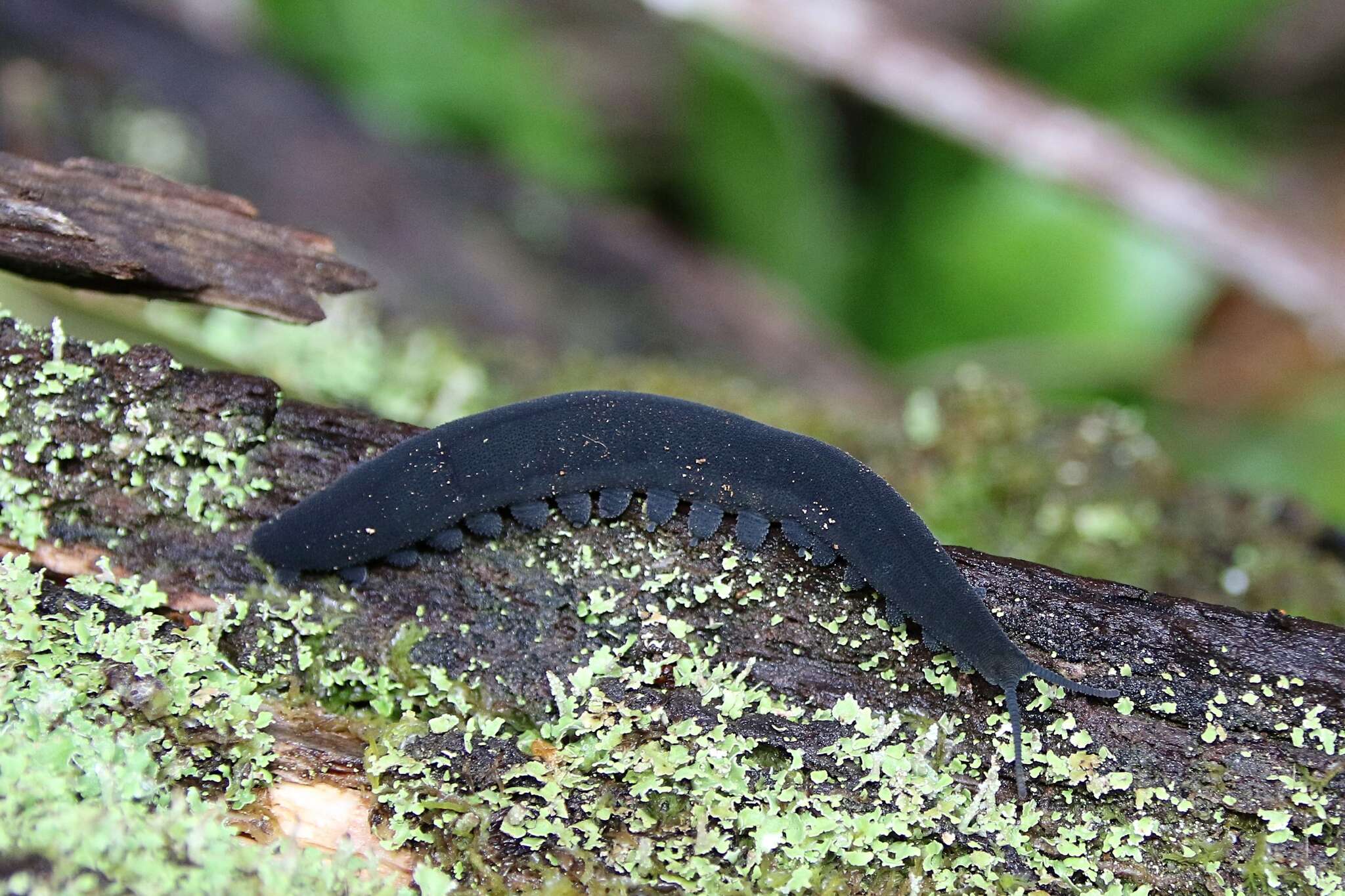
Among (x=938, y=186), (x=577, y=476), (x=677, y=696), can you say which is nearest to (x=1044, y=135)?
(x=938, y=186)

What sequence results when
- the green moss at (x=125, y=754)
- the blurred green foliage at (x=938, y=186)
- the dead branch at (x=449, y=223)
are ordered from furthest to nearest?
the blurred green foliage at (x=938, y=186)
the dead branch at (x=449, y=223)
the green moss at (x=125, y=754)

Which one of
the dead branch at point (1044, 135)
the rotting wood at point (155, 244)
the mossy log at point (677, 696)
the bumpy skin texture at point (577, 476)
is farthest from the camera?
the dead branch at point (1044, 135)

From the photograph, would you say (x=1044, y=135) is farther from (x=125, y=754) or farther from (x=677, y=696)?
(x=125, y=754)

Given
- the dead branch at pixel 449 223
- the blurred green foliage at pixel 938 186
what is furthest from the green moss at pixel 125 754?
the blurred green foliage at pixel 938 186

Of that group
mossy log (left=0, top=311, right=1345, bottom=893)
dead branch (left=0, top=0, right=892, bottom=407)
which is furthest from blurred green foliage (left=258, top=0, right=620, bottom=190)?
mossy log (left=0, top=311, right=1345, bottom=893)

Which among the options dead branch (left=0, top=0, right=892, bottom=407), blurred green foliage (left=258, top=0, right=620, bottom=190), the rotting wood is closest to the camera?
the rotting wood

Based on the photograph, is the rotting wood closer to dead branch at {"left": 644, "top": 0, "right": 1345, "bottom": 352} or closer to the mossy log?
the mossy log

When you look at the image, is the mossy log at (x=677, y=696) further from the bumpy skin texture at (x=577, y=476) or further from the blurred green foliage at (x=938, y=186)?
the blurred green foliage at (x=938, y=186)
